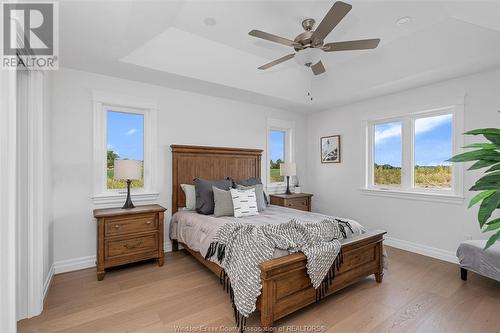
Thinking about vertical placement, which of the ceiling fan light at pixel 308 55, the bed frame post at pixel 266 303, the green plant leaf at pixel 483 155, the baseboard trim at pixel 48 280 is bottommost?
the baseboard trim at pixel 48 280

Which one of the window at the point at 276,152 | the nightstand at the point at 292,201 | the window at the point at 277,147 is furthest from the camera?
the window at the point at 276,152

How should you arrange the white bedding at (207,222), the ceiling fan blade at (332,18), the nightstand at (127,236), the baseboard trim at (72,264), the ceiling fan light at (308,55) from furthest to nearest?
1. the baseboard trim at (72,264)
2. the nightstand at (127,236)
3. the white bedding at (207,222)
4. the ceiling fan light at (308,55)
5. the ceiling fan blade at (332,18)

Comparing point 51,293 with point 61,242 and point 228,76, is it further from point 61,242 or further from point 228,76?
point 228,76

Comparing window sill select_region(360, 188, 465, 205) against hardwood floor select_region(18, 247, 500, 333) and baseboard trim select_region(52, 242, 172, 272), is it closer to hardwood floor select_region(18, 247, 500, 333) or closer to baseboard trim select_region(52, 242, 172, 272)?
hardwood floor select_region(18, 247, 500, 333)

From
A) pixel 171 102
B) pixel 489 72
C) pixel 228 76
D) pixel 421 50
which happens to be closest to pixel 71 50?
pixel 171 102

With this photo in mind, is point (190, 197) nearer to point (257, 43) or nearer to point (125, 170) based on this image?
point (125, 170)

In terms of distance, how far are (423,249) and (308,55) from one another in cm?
322

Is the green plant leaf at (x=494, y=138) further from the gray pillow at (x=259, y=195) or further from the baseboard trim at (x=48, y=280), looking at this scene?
the baseboard trim at (x=48, y=280)

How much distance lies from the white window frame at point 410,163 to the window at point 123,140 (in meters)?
3.69

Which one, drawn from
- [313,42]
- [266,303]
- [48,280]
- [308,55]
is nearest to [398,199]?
[308,55]

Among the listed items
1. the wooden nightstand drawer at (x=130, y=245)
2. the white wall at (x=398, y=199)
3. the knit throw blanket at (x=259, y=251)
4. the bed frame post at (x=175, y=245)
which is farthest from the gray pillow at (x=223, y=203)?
the white wall at (x=398, y=199)

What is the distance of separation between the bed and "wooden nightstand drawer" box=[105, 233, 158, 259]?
0.38 m

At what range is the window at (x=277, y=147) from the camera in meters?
4.93

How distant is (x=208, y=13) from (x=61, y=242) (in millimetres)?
3130
